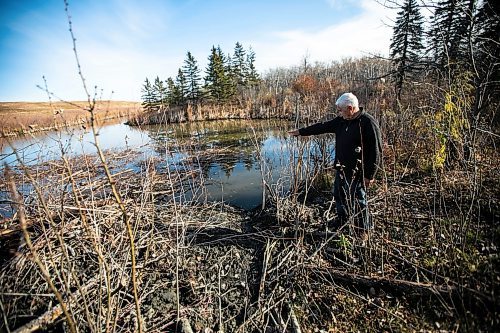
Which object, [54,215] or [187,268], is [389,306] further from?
[54,215]

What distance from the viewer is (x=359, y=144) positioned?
3258 mm

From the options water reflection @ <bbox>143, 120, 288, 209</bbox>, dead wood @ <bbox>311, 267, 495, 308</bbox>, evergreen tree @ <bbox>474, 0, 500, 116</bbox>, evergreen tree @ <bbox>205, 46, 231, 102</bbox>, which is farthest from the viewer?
evergreen tree @ <bbox>205, 46, 231, 102</bbox>

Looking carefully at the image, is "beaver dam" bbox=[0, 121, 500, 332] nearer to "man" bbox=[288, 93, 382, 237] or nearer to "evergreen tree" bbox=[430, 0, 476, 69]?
"man" bbox=[288, 93, 382, 237]

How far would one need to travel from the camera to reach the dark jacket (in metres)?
3.08

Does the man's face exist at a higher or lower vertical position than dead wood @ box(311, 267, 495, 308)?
higher

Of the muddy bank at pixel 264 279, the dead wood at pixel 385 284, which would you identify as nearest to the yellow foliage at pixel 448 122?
the muddy bank at pixel 264 279

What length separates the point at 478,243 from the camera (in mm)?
3094

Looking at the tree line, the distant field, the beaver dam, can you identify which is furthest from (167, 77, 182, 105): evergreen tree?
the beaver dam

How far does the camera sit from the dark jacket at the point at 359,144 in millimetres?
3082

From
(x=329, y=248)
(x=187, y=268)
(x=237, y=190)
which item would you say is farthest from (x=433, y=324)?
(x=237, y=190)

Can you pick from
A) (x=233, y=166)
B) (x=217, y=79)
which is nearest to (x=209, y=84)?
(x=217, y=79)

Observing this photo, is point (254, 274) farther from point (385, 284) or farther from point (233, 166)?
point (233, 166)

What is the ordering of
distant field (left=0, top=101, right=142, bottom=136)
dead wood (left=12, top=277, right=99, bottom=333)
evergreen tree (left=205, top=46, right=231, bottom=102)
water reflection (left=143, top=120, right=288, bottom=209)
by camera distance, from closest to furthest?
distant field (left=0, top=101, right=142, bottom=136) < dead wood (left=12, top=277, right=99, bottom=333) < water reflection (left=143, top=120, right=288, bottom=209) < evergreen tree (left=205, top=46, right=231, bottom=102)

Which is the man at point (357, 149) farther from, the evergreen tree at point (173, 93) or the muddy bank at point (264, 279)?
the evergreen tree at point (173, 93)
